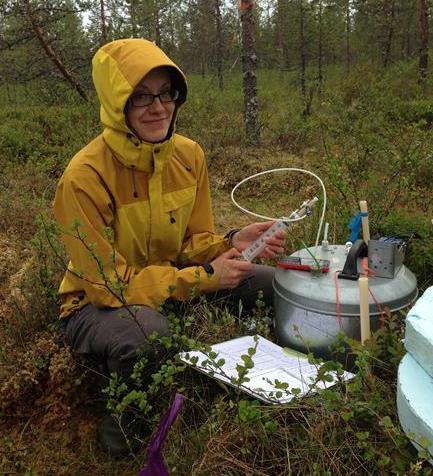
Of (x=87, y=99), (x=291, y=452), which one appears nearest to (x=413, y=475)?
(x=291, y=452)

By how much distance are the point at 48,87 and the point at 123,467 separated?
9.15 meters

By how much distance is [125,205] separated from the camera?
2.49m

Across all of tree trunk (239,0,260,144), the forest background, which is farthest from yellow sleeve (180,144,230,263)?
tree trunk (239,0,260,144)

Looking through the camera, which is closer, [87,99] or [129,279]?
[129,279]

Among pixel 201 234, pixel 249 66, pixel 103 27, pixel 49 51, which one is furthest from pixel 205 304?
pixel 103 27

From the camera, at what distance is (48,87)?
10109 mm

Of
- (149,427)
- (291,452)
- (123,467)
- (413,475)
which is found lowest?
(123,467)

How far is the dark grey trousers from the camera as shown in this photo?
7.23ft

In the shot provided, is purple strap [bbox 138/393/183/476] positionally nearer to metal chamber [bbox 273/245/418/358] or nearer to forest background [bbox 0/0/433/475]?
forest background [bbox 0/0/433/475]

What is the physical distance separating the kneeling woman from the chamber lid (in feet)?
0.97

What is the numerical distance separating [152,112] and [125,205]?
1.46ft

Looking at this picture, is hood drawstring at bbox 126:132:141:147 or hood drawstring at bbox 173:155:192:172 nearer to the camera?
hood drawstring at bbox 126:132:141:147

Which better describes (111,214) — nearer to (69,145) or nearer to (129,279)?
(129,279)

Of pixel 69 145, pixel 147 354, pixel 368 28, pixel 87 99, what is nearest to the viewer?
pixel 147 354
